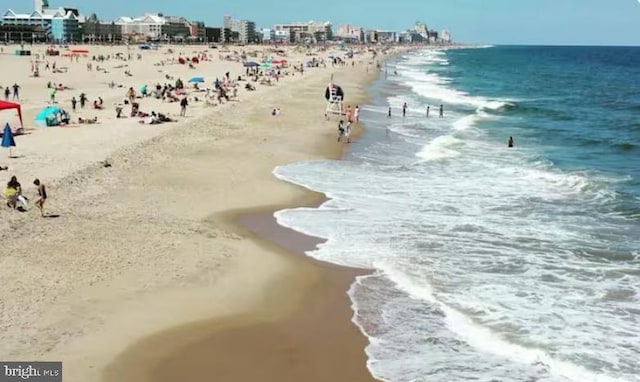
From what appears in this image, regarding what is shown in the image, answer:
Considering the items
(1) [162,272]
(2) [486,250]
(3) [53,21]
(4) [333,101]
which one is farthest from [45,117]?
(3) [53,21]

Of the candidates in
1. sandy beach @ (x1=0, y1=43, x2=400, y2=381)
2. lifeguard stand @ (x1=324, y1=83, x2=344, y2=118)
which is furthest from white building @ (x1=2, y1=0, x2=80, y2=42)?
sandy beach @ (x1=0, y1=43, x2=400, y2=381)

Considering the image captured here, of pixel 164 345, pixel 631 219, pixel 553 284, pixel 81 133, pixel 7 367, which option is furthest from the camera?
pixel 81 133

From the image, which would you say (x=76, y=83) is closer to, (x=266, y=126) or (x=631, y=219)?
(x=266, y=126)

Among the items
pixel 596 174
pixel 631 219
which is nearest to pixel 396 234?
pixel 631 219

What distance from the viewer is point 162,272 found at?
12406 mm

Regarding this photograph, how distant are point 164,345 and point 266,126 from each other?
2368 cm

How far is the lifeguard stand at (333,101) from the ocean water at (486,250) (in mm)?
7433

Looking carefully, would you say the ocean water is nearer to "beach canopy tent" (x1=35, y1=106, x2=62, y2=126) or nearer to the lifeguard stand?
the lifeguard stand

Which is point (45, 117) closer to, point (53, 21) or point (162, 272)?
point (162, 272)

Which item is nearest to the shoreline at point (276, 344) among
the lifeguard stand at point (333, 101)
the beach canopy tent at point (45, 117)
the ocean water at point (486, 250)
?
the ocean water at point (486, 250)

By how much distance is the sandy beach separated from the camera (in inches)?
369

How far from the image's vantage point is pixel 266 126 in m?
32.7

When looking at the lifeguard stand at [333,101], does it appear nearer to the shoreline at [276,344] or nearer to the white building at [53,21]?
the shoreline at [276,344]

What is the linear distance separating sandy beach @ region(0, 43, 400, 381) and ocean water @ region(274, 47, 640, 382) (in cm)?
88
